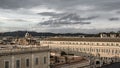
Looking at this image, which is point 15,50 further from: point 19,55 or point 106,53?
point 106,53

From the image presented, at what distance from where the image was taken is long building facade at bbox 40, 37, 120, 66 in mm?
86125

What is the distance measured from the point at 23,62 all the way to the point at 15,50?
244 centimetres

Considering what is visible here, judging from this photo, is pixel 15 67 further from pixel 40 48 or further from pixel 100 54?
pixel 100 54

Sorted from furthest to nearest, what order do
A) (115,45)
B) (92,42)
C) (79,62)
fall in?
(92,42)
(115,45)
(79,62)

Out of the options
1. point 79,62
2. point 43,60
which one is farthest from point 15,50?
point 79,62

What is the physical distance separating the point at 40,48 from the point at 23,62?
529cm

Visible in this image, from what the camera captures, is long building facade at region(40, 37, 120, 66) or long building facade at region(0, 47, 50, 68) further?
long building facade at region(40, 37, 120, 66)

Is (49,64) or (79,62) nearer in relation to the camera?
(49,64)

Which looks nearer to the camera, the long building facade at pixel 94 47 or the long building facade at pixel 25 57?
the long building facade at pixel 25 57

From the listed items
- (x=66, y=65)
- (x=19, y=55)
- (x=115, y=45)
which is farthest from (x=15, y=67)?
(x=115, y=45)

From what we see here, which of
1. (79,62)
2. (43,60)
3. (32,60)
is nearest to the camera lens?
(32,60)

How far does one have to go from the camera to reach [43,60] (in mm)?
44375

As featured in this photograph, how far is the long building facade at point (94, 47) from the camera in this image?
86125 mm

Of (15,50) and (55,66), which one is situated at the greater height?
(15,50)
